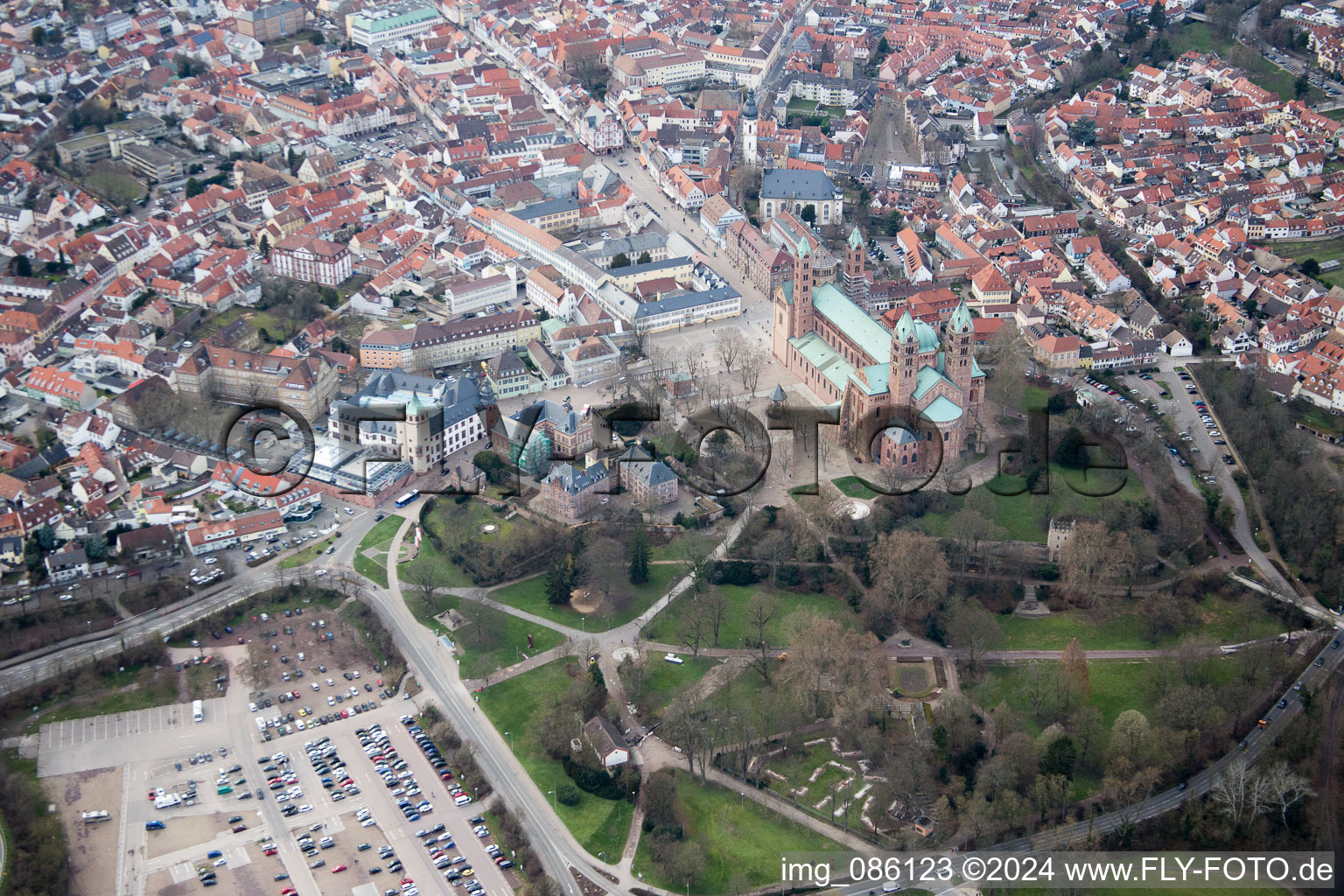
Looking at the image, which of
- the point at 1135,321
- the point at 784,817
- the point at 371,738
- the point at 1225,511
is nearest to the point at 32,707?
the point at 371,738

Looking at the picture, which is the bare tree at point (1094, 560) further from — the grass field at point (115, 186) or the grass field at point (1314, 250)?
the grass field at point (115, 186)

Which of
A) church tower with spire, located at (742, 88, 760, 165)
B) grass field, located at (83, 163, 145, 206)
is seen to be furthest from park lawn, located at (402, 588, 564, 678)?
church tower with spire, located at (742, 88, 760, 165)

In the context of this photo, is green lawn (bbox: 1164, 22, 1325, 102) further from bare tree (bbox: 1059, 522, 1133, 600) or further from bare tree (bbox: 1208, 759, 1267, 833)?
bare tree (bbox: 1208, 759, 1267, 833)

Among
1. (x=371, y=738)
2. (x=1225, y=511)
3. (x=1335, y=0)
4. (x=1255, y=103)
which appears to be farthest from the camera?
(x=1335, y=0)

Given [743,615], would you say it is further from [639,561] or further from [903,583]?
[903,583]

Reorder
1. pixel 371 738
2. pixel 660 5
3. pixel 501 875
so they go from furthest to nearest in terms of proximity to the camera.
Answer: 1. pixel 660 5
2. pixel 371 738
3. pixel 501 875

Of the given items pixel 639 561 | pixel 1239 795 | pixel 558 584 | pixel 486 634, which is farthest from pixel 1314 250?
pixel 486 634

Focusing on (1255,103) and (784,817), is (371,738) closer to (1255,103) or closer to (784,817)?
(784,817)
